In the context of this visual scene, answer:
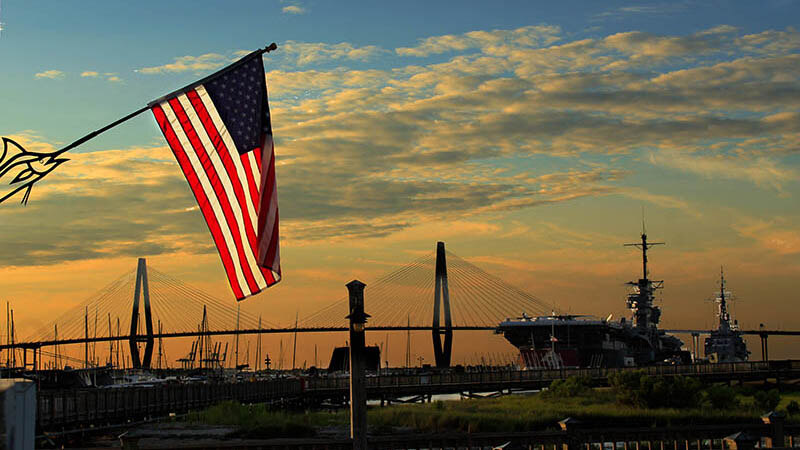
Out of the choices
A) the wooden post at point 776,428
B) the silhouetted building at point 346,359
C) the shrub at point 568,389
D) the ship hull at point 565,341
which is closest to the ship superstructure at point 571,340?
the ship hull at point 565,341

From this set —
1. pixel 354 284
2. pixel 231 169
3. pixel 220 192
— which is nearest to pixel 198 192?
pixel 220 192

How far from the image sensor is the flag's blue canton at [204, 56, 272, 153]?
47.5 feet

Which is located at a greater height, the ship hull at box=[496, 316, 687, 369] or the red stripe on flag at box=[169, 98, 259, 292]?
the red stripe on flag at box=[169, 98, 259, 292]

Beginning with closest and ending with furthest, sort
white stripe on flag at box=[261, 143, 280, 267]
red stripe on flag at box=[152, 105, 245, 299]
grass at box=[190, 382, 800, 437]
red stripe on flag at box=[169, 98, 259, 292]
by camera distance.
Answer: red stripe on flag at box=[152, 105, 245, 299] → red stripe on flag at box=[169, 98, 259, 292] → white stripe on flag at box=[261, 143, 280, 267] → grass at box=[190, 382, 800, 437]

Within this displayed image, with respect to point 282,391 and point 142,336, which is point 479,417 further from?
point 142,336

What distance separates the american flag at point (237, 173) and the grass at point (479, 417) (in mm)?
34657

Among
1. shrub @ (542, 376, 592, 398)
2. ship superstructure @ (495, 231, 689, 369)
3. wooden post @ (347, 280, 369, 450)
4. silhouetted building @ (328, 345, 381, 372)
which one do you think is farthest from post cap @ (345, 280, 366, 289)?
silhouetted building @ (328, 345, 381, 372)

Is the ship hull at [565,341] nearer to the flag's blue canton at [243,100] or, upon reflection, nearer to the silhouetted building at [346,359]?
the silhouetted building at [346,359]

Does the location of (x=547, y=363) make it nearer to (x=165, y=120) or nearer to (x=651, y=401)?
(x=651, y=401)

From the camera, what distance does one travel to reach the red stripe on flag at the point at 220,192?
14141mm

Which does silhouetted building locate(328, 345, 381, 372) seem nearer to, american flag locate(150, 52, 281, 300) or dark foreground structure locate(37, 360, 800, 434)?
dark foreground structure locate(37, 360, 800, 434)

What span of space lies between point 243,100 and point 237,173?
116 centimetres

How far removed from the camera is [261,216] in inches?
581

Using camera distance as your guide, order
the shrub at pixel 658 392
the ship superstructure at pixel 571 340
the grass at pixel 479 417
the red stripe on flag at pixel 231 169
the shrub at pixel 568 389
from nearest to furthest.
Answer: the red stripe on flag at pixel 231 169 → the grass at pixel 479 417 → the shrub at pixel 658 392 → the shrub at pixel 568 389 → the ship superstructure at pixel 571 340
